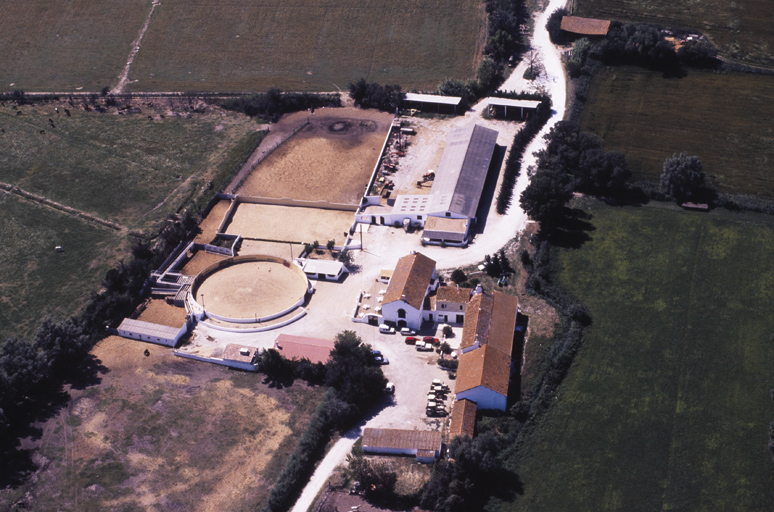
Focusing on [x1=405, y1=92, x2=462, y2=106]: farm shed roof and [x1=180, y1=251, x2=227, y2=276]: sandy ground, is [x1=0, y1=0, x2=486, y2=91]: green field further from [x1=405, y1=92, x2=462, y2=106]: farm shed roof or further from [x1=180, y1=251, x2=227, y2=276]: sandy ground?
[x1=180, y1=251, x2=227, y2=276]: sandy ground

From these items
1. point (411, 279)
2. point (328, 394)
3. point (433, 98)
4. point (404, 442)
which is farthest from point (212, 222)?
point (404, 442)

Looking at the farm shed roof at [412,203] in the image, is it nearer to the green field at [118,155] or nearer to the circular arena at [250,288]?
the circular arena at [250,288]

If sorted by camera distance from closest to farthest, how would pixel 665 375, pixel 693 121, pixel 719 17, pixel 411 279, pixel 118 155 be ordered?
pixel 665 375, pixel 411 279, pixel 693 121, pixel 118 155, pixel 719 17

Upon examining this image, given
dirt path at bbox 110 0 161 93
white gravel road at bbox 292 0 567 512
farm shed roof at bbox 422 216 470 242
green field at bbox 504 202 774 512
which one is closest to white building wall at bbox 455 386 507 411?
green field at bbox 504 202 774 512

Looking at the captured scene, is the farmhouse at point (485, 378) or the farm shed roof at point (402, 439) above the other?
the farmhouse at point (485, 378)

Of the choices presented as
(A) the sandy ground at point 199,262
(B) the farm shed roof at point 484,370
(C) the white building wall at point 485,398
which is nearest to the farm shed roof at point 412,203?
(A) the sandy ground at point 199,262

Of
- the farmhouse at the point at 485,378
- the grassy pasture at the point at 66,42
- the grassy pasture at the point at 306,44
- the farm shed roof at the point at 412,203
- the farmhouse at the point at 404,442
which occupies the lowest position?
the farmhouse at the point at 404,442

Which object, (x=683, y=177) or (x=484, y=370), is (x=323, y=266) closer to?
(x=484, y=370)
